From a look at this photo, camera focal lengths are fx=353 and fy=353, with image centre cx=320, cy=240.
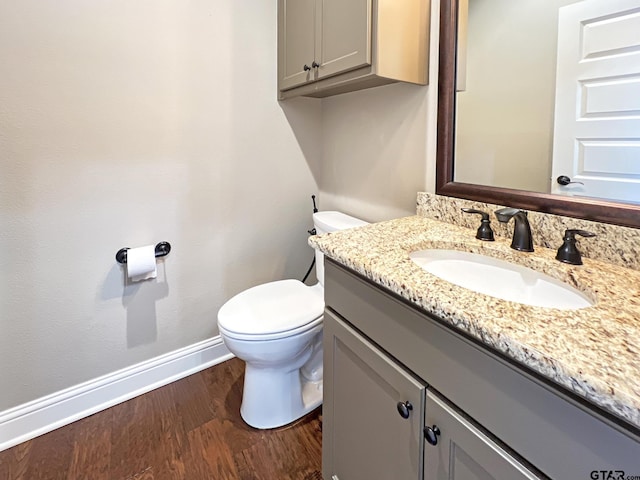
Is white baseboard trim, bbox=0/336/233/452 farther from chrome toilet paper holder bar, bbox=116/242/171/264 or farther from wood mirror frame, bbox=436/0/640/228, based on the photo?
wood mirror frame, bbox=436/0/640/228

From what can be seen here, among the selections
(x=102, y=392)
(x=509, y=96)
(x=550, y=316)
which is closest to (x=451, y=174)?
(x=509, y=96)

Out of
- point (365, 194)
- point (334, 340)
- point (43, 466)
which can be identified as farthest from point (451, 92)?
point (43, 466)

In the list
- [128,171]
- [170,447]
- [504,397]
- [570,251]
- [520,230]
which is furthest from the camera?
[128,171]

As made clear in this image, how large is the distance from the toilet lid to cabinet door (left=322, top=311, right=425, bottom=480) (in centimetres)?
30

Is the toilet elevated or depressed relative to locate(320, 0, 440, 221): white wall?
depressed

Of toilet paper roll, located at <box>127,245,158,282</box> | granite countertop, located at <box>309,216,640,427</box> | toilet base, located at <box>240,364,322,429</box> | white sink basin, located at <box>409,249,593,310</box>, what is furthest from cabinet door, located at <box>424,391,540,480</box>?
toilet paper roll, located at <box>127,245,158,282</box>

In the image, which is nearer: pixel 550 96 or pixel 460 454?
pixel 460 454

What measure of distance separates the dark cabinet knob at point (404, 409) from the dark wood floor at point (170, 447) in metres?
0.66

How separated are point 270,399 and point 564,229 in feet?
4.00

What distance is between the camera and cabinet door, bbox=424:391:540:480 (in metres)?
0.59

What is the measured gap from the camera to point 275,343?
1.33 meters

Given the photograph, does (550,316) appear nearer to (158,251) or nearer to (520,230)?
(520,230)

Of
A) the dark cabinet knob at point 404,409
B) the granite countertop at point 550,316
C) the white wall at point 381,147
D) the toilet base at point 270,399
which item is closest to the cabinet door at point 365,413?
the dark cabinet knob at point 404,409

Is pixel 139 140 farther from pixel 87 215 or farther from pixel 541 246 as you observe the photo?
pixel 541 246
